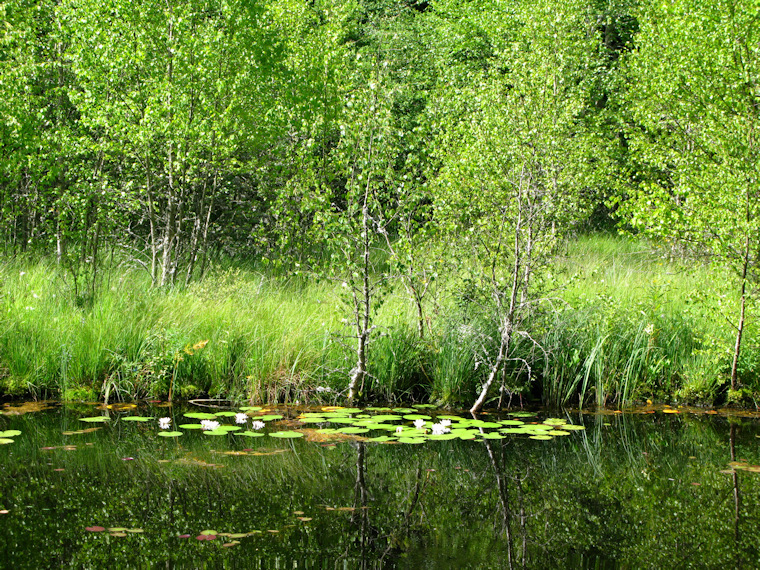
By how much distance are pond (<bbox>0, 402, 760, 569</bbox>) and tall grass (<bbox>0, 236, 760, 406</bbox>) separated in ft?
1.80

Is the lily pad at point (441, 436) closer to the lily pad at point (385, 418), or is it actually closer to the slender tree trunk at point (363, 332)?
the lily pad at point (385, 418)

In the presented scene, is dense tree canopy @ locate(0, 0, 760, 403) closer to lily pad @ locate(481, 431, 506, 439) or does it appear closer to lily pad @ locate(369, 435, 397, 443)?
lily pad @ locate(481, 431, 506, 439)

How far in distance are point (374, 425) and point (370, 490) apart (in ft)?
4.76

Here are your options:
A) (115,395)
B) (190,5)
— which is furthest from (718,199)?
(190,5)

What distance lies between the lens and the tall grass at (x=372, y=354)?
6969 millimetres

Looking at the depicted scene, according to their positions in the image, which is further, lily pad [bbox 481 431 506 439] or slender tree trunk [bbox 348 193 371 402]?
slender tree trunk [bbox 348 193 371 402]

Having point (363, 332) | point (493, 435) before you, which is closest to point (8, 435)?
point (363, 332)

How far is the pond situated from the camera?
3.46 meters

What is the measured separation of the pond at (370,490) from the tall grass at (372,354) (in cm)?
55

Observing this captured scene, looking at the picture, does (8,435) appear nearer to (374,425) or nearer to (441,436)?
(374,425)

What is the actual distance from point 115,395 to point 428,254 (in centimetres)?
380

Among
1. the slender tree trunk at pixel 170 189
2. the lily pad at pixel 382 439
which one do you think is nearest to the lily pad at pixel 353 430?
the lily pad at pixel 382 439

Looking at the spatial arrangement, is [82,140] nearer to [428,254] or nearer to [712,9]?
[428,254]

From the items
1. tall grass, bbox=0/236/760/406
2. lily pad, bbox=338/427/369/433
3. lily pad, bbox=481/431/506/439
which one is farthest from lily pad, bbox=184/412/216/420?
lily pad, bbox=481/431/506/439
